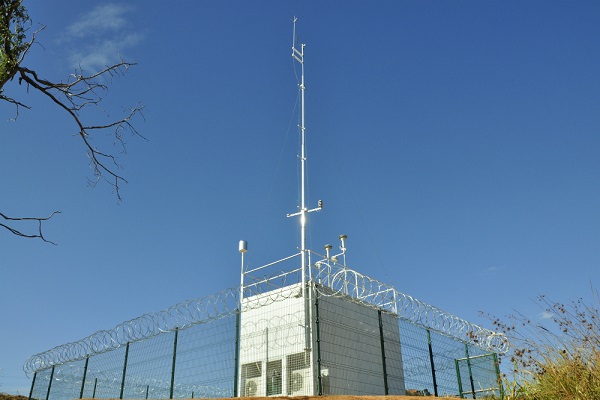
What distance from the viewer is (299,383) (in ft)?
30.7

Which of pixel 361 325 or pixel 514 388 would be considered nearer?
pixel 514 388

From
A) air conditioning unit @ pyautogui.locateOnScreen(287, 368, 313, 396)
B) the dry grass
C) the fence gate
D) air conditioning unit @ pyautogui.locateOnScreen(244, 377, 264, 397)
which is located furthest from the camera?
the dry grass

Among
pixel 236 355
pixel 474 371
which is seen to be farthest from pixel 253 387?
pixel 474 371

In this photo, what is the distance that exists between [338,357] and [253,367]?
193cm

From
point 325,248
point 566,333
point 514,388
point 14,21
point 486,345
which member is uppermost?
point 325,248

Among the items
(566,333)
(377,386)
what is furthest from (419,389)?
(566,333)

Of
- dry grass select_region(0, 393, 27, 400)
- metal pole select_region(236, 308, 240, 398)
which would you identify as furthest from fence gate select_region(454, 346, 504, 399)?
dry grass select_region(0, 393, 27, 400)

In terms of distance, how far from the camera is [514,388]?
6.50 meters

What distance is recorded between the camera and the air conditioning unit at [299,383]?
30.1 ft

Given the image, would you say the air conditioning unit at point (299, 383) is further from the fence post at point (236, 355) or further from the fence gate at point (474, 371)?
the fence gate at point (474, 371)

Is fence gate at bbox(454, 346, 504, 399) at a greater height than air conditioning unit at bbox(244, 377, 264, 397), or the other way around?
fence gate at bbox(454, 346, 504, 399)

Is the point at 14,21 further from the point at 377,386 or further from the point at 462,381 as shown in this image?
the point at 462,381

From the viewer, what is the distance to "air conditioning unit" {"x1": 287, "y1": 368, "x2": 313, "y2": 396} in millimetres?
9164

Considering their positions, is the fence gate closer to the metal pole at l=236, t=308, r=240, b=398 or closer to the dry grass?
the metal pole at l=236, t=308, r=240, b=398
